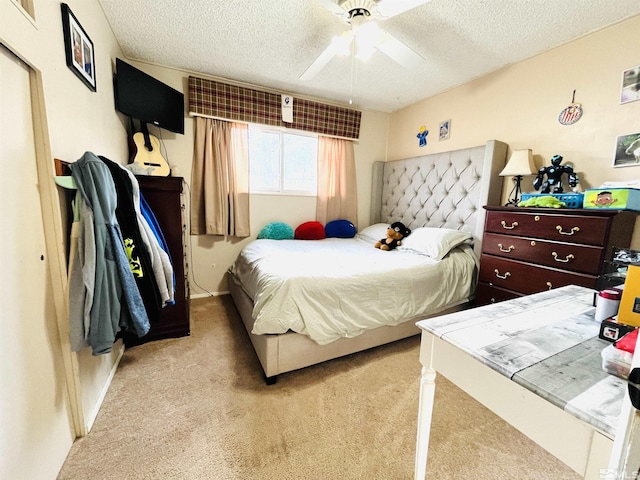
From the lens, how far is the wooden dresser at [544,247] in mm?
1534

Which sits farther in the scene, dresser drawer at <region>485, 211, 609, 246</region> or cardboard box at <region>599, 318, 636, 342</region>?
dresser drawer at <region>485, 211, 609, 246</region>

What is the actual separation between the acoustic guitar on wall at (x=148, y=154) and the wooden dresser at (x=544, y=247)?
2864 millimetres

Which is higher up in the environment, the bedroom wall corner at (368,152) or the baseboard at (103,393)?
the bedroom wall corner at (368,152)

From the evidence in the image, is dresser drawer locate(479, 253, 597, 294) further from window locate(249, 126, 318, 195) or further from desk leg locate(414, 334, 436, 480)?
window locate(249, 126, 318, 195)

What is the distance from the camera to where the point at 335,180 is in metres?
3.48

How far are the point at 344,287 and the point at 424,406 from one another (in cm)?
→ 95

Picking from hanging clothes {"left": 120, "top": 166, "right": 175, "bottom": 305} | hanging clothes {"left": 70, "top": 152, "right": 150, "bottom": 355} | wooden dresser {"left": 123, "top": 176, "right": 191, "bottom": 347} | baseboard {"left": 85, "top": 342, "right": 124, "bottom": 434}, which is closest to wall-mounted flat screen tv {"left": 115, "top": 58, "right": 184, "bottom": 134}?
wooden dresser {"left": 123, "top": 176, "right": 191, "bottom": 347}

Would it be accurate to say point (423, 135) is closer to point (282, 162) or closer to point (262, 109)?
point (282, 162)

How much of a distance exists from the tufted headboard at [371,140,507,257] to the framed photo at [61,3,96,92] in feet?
9.74

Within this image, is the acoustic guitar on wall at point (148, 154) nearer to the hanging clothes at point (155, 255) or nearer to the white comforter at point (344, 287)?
the hanging clothes at point (155, 255)

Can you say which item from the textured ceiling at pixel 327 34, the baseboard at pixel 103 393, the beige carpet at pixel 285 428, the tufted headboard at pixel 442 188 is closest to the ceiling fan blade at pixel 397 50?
the textured ceiling at pixel 327 34

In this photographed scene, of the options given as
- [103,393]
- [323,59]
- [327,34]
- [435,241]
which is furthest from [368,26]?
[103,393]

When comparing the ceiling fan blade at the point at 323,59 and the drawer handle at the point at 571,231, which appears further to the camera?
the ceiling fan blade at the point at 323,59

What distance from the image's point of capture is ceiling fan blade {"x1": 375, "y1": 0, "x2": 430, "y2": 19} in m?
1.32
